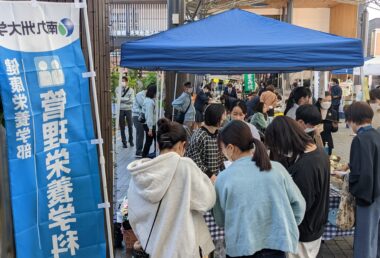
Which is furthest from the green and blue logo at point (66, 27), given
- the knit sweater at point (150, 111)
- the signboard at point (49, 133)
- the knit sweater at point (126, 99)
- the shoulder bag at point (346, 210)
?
the knit sweater at point (126, 99)

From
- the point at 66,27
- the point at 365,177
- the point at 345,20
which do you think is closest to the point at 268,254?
the point at 365,177

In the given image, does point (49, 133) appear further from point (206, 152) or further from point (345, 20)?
point (345, 20)

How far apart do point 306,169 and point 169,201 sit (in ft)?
3.69

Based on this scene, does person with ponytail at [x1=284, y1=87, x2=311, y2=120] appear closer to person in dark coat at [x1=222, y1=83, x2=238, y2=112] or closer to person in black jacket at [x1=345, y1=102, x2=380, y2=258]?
person in dark coat at [x1=222, y1=83, x2=238, y2=112]

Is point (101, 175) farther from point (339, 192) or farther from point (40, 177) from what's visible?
point (339, 192)

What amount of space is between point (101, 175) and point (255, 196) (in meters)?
1.51

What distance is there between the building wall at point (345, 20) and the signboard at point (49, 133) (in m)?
22.6

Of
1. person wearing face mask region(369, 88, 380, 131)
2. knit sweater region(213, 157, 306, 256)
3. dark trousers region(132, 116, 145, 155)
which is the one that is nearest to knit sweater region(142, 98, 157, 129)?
dark trousers region(132, 116, 145, 155)

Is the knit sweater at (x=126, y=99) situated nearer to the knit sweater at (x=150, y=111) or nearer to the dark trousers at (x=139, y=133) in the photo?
the dark trousers at (x=139, y=133)

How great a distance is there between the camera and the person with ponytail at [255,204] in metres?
2.63

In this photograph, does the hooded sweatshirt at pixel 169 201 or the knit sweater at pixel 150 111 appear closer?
the hooded sweatshirt at pixel 169 201

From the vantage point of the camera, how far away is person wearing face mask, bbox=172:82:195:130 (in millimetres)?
9828

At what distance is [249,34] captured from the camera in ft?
15.7

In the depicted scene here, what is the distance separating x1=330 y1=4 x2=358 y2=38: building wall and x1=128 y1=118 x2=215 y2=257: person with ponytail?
2302 cm
